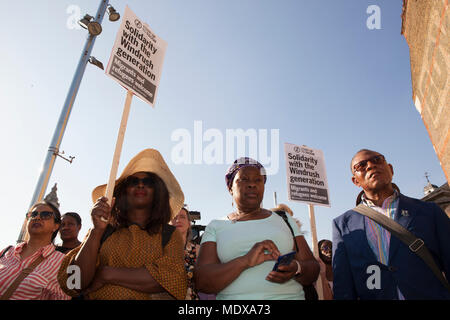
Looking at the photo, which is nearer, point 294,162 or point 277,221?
point 277,221

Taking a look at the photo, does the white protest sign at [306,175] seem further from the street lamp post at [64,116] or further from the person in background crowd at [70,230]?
the street lamp post at [64,116]

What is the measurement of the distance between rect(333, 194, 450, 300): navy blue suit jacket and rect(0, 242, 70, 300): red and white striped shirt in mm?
2572

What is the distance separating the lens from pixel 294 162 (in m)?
5.31

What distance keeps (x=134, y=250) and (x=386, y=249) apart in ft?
6.48

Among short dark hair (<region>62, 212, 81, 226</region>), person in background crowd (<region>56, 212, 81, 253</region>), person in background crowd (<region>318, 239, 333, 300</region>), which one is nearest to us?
person in background crowd (<region>56, 212, 81, 253</region>)

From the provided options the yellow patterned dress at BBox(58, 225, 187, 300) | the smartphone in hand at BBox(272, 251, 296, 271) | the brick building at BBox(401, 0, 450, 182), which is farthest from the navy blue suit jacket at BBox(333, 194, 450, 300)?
the brick building at BBox(401, 0, 450, 182)

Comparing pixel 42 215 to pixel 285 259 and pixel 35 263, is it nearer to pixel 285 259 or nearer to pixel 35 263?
pixel 35 263

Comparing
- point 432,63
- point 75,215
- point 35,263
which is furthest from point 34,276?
point 432,63

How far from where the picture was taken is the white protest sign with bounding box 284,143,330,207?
511cm

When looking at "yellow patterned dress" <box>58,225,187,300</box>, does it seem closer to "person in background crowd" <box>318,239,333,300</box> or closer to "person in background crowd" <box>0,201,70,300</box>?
"person in background crowd" <box>0,201,70,300</box>

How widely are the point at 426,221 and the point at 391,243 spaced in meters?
0.34

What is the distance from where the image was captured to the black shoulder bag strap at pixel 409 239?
2.03 meters
